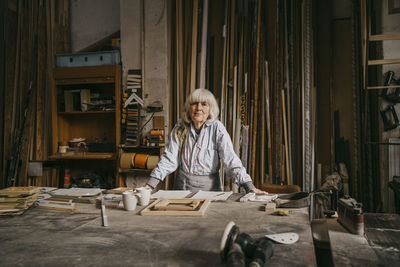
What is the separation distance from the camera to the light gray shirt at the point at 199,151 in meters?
2.62

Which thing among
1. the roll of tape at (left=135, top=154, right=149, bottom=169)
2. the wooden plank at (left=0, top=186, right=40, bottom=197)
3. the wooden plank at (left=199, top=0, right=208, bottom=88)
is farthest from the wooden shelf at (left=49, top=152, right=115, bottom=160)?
the wooden plank at (left=0, top=186, right=40, bottom=197)

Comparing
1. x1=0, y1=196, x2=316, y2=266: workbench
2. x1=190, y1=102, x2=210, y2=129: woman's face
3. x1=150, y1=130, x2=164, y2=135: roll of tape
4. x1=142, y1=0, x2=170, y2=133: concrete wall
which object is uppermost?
x1=142, y1=0, x2=170, y2=133: concrete wall

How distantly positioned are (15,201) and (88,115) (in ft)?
9.97

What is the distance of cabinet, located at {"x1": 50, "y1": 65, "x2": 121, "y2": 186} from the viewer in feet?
13.7

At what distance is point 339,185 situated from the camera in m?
3.64

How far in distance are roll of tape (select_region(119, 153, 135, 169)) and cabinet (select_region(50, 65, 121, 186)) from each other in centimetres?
17

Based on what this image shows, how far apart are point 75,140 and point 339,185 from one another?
142 inches

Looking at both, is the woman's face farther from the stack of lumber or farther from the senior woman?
the stack of lumber

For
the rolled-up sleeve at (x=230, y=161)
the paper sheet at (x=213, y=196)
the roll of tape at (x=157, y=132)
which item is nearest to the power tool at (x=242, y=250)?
the paper sheet at (x=213, y=196)

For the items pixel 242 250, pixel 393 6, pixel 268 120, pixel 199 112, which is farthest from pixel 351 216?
pixel 393 6

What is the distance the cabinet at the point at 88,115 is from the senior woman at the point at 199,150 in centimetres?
169

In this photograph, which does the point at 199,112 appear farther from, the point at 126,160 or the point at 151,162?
the point at 126,160

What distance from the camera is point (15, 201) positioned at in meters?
1.84

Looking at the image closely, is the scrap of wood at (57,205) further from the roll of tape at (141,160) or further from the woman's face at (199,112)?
the roll of tape at (141,160)
